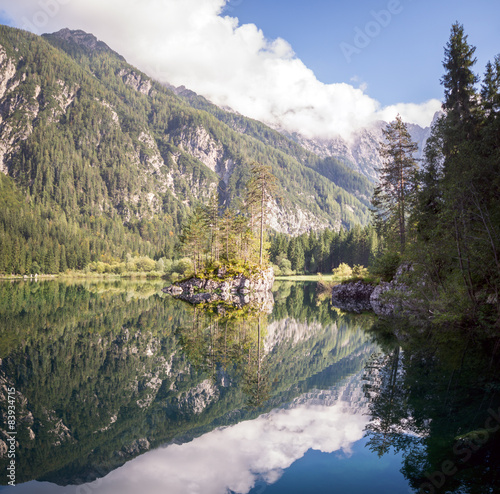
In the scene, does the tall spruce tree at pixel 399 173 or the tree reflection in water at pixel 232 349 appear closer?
the tree reflection in water at pixel 232 349

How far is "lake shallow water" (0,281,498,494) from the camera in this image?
7.25 metres

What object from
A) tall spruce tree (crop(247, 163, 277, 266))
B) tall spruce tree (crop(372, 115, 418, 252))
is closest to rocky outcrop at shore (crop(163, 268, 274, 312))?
tall spruce tree (crop(247, 163, 277, 266))

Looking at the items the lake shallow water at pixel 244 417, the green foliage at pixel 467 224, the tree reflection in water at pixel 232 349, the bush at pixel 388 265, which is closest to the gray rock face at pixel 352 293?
the bush at pixel 388 265

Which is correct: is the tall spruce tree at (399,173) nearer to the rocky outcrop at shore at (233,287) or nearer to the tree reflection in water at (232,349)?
the tree reflection in water at (232,349)

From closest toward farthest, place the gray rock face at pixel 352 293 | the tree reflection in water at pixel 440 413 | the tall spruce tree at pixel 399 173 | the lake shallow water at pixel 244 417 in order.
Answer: the tree reflection in water at pixel 440 413 → the lake shallow water at pixel 244 417 → the tall spruce tree at pixel 399 173 → the gray rock face at pixel 352 293

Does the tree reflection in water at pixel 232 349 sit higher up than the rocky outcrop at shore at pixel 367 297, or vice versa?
the rocky outcrop at shore at pixel 367 297

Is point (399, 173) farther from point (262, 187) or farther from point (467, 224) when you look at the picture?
point (467, 224)

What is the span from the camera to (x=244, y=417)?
10422mm

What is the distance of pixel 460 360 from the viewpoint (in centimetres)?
1497

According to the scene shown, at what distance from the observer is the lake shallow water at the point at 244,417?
7.25 metres

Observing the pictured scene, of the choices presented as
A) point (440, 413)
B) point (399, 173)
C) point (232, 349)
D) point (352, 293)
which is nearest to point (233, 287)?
point (352, 293)

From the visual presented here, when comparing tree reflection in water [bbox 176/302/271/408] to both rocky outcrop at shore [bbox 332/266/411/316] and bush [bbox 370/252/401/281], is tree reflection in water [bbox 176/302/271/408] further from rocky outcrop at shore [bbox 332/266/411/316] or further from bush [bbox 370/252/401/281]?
bush [bbox 370/252/401/281]

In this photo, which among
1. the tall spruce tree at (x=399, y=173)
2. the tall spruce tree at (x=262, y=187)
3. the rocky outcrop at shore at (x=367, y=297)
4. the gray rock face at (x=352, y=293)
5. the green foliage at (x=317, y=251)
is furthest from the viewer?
the green foliage at (x=317, y=251)

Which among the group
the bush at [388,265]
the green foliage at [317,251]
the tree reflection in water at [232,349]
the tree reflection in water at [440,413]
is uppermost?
the green foliage at [317,251]
